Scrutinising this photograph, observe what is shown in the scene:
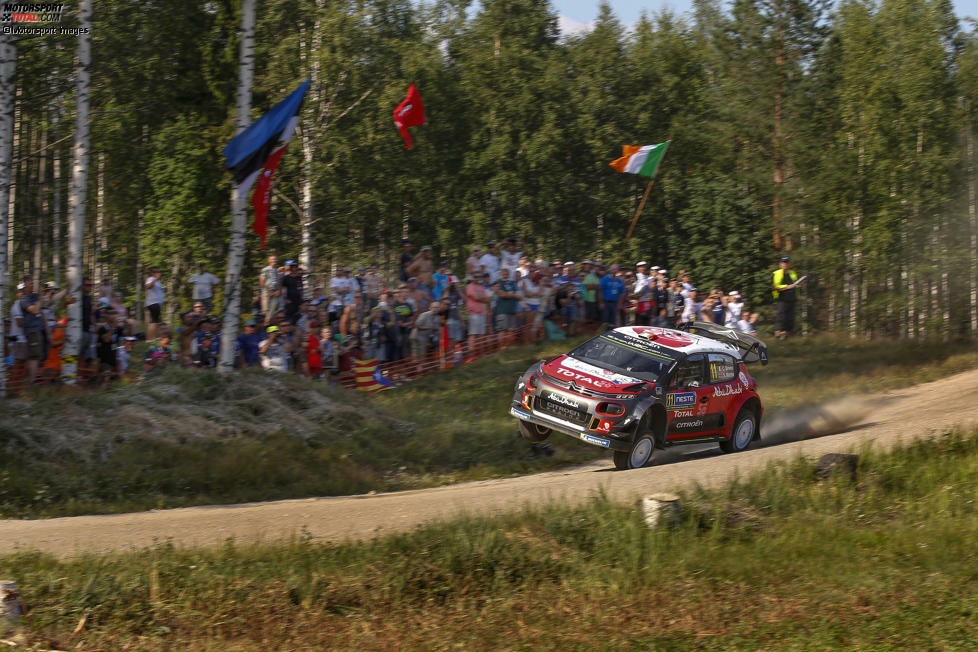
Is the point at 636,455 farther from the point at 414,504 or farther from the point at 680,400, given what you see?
the point at 414,504

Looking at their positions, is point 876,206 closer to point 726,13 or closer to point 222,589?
point 726,13

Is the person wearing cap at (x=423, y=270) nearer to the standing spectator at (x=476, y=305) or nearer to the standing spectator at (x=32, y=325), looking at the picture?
the standing spectator at (x=476, y=305)

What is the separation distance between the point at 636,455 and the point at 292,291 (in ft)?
28.1

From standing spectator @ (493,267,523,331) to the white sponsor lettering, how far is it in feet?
25.0

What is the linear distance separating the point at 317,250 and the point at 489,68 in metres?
13.6

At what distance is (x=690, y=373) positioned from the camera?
14812 millimetres

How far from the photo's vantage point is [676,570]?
340 inches

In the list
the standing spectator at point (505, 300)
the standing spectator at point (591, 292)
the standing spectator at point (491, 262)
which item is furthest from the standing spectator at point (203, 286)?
the standing spectator at point (591, 292)

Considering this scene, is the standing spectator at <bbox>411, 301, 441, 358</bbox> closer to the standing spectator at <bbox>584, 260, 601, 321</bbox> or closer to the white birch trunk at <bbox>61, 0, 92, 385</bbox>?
the standing spectator at <bbox>584, 260, 601, 321</bbox>

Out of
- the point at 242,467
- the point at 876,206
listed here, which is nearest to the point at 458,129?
the point at 876,206

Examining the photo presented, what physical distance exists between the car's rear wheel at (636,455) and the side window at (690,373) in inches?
38.8

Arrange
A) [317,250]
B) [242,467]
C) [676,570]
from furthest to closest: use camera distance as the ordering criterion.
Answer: [317,250] < [242,467] < [676,570]

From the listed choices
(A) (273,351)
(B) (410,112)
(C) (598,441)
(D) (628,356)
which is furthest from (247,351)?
(B) (410,112)

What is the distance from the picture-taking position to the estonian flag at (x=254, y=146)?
16109 millimetres
